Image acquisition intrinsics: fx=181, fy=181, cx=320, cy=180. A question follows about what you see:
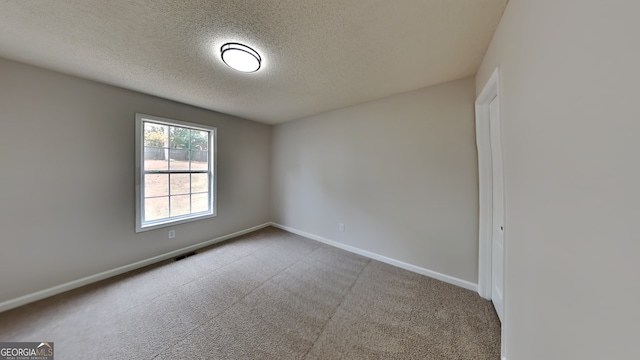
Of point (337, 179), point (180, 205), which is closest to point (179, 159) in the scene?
point (180, 205)

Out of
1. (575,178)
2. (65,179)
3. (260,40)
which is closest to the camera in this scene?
(575,178)

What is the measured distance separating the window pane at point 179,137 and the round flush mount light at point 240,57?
187 cm

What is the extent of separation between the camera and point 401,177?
247cm

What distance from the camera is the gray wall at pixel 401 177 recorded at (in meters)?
2.07

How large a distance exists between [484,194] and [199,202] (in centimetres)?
406

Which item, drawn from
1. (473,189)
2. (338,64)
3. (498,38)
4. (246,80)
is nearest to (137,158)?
(246,80)

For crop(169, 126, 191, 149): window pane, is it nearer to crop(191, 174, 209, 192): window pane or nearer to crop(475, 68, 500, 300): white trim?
crop(191, 174, 209, 192): window pane

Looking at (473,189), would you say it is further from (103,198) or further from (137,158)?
(103,198)

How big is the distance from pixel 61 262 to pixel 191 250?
4.12ft

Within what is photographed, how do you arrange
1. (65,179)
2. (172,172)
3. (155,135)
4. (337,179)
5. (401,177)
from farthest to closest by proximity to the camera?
1. (337,179)
2. (172,172)
3. (155,135)
4. (401,177)
5. (65,179)

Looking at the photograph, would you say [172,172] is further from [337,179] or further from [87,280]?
[337,179]

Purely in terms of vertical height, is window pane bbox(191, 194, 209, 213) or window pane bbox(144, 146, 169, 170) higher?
window pane bbox(144, 146, 169, 170)

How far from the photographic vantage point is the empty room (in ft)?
2.07

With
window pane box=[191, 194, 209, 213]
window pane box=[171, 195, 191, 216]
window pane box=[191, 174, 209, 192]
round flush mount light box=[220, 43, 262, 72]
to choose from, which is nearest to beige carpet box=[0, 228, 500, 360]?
window pane box=[171, 195, 191, 216]
